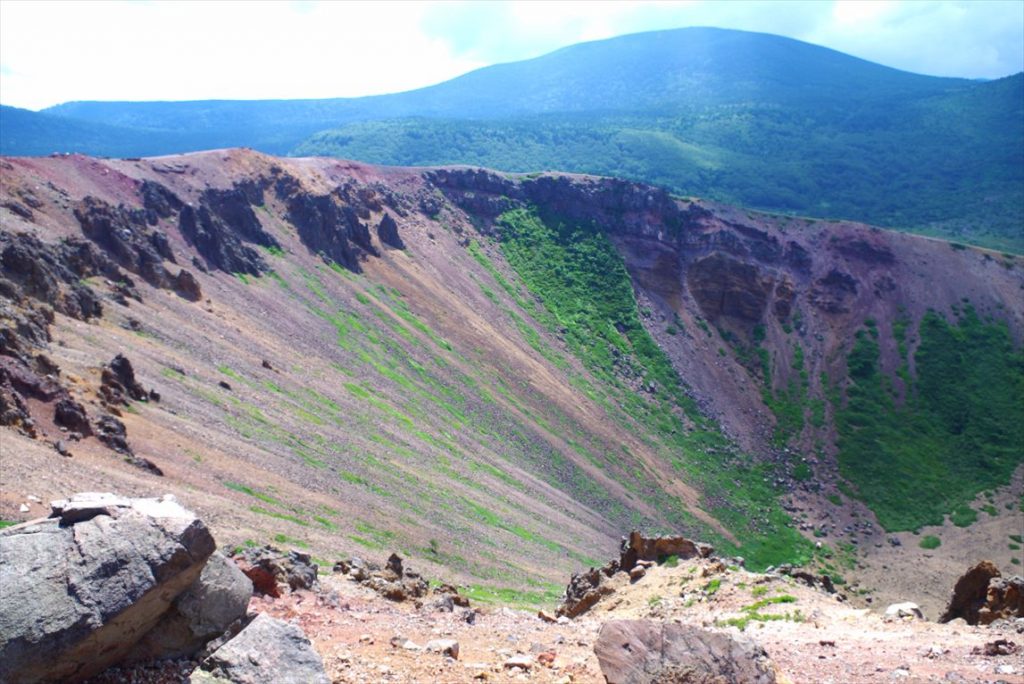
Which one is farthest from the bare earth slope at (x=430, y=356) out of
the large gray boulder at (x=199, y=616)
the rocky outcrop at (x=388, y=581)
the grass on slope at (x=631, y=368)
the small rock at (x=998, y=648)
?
the small rock at (x=998, y=648)

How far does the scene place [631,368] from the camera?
8725cm

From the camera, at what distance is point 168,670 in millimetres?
11344

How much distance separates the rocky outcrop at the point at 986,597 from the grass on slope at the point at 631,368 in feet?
131

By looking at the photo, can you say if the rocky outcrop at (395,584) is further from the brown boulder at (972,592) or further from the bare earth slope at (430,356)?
the brown boulder at (972,592)

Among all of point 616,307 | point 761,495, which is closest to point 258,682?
point 761,495

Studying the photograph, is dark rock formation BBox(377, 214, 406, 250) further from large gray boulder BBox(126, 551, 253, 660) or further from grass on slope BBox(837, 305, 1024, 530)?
large gray boulder BBox(126, 551, 253, 660)

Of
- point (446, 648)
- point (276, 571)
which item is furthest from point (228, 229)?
point (446, 648)

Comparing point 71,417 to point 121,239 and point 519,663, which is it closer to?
point 519,663

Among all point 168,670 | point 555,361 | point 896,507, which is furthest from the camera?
point 555,361

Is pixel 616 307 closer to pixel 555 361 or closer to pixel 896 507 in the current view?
pixel 555 361

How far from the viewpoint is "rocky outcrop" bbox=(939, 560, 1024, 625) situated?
21891 millimetres

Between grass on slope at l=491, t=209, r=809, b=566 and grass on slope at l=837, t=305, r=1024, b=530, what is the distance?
11212 mm

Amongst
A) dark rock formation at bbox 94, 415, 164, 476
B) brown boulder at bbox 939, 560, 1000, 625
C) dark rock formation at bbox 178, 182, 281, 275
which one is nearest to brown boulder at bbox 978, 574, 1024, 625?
brown boulder at bbox 939, 560, 1000, 625

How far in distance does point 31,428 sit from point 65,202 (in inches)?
1238
